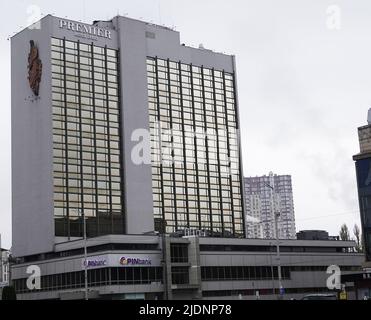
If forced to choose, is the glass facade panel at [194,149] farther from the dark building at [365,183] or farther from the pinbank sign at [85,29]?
the dark building at [365,183]

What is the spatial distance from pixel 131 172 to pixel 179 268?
117 ft

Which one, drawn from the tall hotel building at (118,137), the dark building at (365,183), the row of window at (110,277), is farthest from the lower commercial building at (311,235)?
the dark building at (365,183)

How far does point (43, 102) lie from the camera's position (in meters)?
126

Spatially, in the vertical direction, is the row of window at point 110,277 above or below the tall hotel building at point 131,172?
below

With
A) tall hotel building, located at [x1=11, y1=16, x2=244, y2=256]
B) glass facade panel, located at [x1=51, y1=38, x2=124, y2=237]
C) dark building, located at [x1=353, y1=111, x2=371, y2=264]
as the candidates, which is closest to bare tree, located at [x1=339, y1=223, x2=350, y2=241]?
tall hotel building, located at [x1=11, y1=16, x2=244, y2=256]

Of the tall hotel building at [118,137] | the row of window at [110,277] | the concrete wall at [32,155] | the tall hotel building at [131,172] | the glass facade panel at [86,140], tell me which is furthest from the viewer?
the tall hotel building at [118,137]

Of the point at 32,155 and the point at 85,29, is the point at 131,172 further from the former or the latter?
the point at 85,29

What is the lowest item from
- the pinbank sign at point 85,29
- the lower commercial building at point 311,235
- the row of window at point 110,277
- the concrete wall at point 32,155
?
the row of window at point 110,277

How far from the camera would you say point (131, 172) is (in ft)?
428

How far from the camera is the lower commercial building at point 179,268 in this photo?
95.8 metres

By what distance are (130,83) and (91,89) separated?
361 inches

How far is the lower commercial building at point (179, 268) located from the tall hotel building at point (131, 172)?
22 centimetres

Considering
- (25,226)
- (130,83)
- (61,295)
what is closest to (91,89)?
(130,83)
